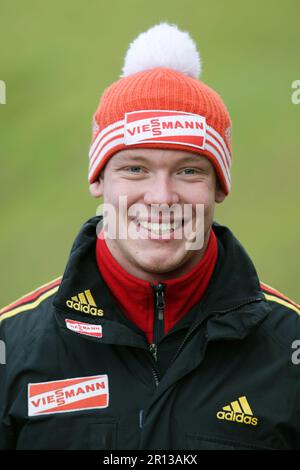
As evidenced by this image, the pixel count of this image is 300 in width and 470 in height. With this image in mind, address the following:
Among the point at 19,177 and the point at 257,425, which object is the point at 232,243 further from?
the point at 19,177

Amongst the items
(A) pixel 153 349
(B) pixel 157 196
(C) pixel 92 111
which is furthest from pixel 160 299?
(C) pixel 92 111

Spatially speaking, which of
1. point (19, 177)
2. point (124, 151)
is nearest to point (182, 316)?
point (124, 151)

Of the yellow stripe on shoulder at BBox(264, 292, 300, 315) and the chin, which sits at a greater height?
the chin

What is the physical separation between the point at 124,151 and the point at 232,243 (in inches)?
20.2

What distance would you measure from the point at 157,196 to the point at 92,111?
5.61 meters

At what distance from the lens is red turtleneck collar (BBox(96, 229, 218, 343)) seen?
100 inches

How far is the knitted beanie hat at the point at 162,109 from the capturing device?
251cm

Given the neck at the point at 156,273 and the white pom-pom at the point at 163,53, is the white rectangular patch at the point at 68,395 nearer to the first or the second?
the neck at the point at 156,273

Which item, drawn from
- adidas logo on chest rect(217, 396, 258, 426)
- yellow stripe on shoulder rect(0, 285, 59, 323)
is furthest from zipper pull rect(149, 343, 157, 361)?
yellow stripe on shoulder rect(0, 285, 59, 323)

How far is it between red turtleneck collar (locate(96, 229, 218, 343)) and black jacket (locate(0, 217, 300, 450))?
0.03m

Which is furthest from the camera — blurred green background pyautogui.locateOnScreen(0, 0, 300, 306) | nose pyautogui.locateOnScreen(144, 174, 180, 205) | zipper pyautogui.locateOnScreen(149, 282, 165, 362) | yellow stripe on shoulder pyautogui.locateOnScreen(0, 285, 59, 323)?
blurred green background pyautogui.locateOnScreen(0, 0, 300, 306)

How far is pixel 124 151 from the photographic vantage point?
255cm

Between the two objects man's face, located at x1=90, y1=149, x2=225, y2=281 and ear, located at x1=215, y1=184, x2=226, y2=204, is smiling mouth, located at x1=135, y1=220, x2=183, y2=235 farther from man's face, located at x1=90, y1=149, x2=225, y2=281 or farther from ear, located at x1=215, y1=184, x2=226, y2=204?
ear, located at x1=215, y1=184, x2=226, y2=204

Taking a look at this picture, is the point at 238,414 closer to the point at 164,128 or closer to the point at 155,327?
the point at 155,327
